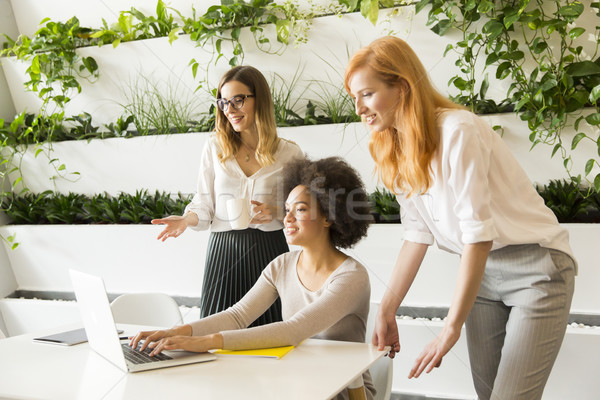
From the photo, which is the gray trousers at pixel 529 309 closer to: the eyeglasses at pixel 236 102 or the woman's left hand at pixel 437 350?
the woman's left hand at pixel 437 350

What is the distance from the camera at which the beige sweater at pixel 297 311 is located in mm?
1468

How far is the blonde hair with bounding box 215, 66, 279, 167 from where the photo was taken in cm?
207

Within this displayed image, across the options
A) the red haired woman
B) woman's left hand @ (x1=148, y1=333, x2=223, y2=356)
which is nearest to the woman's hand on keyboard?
woman's left hand @ (x1=148, y1=333, x2=223, y2=356)

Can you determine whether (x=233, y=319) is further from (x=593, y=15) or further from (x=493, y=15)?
(x=593, y=15)

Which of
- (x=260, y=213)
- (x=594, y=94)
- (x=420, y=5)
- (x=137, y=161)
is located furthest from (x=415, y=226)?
(x=137, y=161)

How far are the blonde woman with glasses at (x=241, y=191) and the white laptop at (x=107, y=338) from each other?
558mm

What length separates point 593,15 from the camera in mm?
2291

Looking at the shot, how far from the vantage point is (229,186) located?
2.11m

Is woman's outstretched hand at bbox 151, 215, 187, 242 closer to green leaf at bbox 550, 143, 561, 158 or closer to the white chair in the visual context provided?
the white chair

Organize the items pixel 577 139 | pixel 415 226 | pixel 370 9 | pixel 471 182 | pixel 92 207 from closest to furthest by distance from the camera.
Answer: pixel 471 182, pixel 415 226, pixel 577 139, pixel 370 9, pixel 92 207

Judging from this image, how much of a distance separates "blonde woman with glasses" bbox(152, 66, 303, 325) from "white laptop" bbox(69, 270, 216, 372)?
1.83 ft

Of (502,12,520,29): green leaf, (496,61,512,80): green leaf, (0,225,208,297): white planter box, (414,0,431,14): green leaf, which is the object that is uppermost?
(414,0,431,14): green leaf

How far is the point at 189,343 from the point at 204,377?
0.48ft

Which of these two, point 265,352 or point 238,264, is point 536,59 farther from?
point 265,352
